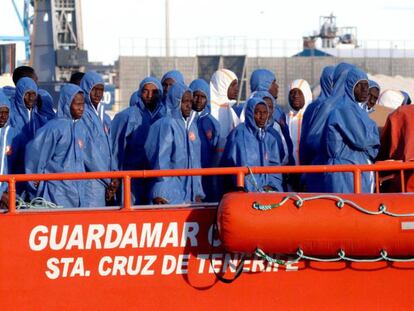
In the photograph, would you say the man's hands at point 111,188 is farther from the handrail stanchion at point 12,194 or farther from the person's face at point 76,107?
the handrail stanchion at point 12,194

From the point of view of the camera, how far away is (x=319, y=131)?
8.45 meters

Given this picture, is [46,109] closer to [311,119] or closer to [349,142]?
[311,119]

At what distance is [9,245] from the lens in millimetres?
6969

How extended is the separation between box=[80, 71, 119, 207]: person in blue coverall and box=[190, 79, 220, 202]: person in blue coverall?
849mm

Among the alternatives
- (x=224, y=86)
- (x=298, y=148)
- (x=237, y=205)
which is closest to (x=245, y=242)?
(x=237, y=205)

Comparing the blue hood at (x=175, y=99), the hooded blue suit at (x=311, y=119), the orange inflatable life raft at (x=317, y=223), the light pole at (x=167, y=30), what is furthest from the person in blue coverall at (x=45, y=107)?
the light pole at (x=167, y=30)

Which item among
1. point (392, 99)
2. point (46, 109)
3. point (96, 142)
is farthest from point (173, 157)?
point (392, 99)

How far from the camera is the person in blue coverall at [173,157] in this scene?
8.23 meters

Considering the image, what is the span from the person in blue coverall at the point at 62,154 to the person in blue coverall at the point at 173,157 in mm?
586

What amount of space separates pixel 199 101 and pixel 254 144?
4.44 feet

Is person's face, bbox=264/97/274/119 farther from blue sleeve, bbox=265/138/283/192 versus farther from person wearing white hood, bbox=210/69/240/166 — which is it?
person wearing white hood, bbox=210/69/240/166

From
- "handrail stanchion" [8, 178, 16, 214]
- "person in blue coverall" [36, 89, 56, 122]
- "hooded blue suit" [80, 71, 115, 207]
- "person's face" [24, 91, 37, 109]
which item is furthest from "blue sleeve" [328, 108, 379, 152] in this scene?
"person in blue coverall" [36, 89, 56, 122]

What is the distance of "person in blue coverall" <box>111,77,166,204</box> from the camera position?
30.7ft

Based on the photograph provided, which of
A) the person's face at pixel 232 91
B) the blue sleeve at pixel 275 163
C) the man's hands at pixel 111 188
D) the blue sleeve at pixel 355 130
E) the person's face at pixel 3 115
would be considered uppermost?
the person's face at pixel 232 91
